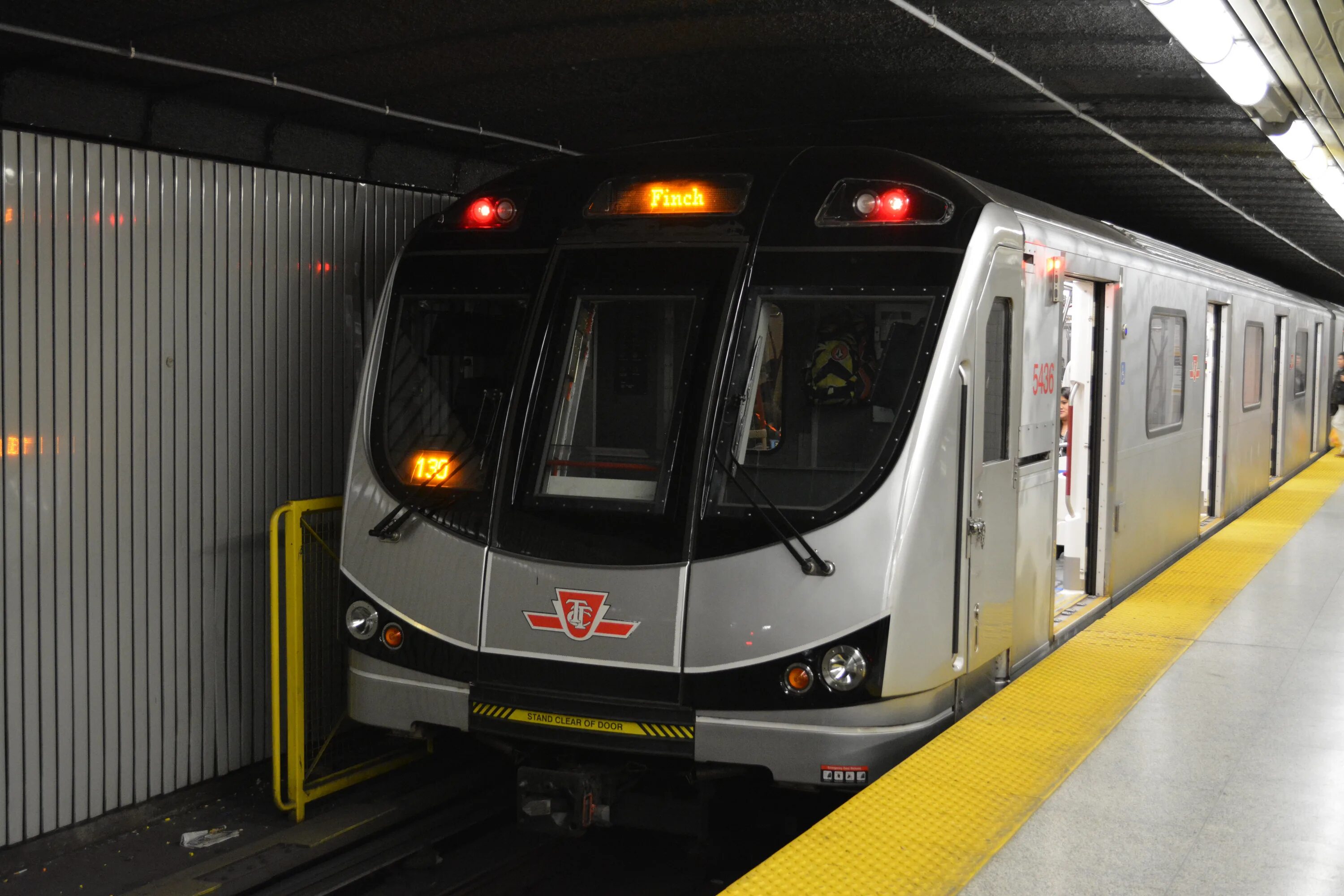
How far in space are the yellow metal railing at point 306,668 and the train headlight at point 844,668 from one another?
1901mm

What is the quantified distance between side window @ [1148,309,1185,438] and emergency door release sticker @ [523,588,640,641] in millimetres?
4626

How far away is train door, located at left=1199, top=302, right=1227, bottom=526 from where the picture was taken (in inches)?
408

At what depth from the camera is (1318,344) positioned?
58.6ft

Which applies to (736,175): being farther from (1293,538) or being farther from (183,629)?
(1293,538)

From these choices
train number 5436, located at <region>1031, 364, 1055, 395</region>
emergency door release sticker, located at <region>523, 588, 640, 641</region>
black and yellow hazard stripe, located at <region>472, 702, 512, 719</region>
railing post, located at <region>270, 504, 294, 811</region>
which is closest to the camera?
emergency door release sticker, located at <region>523, 588, 640, 641</region>

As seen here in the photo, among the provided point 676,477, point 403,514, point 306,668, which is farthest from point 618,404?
point 306,668

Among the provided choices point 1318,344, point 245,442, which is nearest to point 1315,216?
point 1318,344

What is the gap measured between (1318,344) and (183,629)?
1702 centimetres

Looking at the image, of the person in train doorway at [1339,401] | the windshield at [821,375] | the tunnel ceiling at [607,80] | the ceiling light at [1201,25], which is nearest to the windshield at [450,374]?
the windshield at [821,375]

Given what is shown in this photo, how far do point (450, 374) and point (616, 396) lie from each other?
711 millimetres

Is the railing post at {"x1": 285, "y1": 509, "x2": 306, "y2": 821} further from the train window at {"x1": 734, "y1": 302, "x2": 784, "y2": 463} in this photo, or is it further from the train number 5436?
the train number 5436

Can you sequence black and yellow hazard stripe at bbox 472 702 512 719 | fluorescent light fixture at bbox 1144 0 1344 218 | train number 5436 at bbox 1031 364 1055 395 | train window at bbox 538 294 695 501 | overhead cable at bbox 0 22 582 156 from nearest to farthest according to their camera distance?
black and yellow hazard stripe at bbox 472 702 512 719, train window at bbox 538 294 695 501, fluorescent light fixture at bbox 1144 0 1344 218, overhead cable at bbox 0 22 582 156, train number 5436 at bbox 1031 364 1055 395

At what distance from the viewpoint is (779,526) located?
166 inches

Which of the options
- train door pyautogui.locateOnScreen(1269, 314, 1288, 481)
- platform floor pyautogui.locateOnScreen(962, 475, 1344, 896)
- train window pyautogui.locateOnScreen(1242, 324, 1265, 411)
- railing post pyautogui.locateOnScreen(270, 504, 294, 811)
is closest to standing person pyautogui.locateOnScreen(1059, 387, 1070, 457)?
platform floor pyautogui.locateOnScreen(962, 475, 1344, 896)
